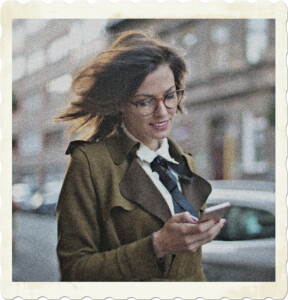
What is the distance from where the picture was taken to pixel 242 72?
8.96 ft

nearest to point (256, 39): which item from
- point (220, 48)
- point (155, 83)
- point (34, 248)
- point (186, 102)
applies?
point (220, 48)

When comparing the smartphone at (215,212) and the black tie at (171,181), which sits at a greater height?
the black tie at (171,181)

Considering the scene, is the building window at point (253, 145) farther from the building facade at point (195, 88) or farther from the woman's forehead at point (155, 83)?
the woman's forehead at point (155, 83)

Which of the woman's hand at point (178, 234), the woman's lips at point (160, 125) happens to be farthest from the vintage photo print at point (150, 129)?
the woman's hand at point (178, 234)

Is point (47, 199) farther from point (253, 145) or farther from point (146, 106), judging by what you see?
point (253, 145)

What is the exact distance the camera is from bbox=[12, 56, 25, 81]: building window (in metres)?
2.76

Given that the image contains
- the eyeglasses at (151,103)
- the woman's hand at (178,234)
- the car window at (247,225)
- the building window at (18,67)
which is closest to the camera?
the woman's hand at (178,234)

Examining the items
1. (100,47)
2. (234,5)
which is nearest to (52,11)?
(100,47)

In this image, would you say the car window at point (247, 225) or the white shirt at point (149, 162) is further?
the car window at point (247, 225)

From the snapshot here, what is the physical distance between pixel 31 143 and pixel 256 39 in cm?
165

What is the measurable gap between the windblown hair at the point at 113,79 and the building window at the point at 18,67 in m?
0.38

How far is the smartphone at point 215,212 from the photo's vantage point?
7.97 ft

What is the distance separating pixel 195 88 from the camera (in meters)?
2.67

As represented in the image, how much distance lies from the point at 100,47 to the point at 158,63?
0.42 metres
